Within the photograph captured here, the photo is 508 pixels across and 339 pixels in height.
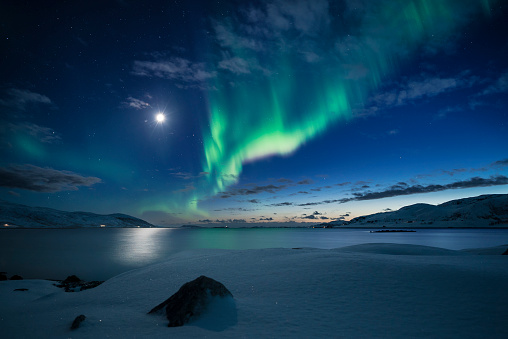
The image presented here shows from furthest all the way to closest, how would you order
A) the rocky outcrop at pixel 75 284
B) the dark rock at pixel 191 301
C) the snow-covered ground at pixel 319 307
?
the rocky outcrop at pixel 75 284, the dark rock at pixel 191 301, the snow-covered ground at pixel 319 307

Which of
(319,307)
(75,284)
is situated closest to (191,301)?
(319,307)

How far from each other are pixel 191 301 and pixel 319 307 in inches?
183

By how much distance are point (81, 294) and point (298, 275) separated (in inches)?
524

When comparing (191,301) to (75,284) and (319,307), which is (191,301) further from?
(75,284)

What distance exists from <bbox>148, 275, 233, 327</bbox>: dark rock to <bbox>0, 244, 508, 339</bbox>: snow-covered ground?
34 centimetres

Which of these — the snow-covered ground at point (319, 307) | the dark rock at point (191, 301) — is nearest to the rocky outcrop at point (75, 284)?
the snow-covered ground at point (319, 307)

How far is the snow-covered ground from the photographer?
6.94 m

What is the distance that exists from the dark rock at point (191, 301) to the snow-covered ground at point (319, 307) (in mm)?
343

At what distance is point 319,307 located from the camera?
8523 millimetres

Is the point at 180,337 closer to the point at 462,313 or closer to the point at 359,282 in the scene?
the point at 359,282

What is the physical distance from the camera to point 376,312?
7.89 metres

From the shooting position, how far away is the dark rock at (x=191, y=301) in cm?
805

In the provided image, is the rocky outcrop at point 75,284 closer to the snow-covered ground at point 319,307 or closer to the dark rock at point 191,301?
the snow-covered ground at point 319,307

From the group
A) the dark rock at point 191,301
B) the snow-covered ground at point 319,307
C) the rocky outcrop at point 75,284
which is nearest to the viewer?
the snow-covered ground at point 319,307
